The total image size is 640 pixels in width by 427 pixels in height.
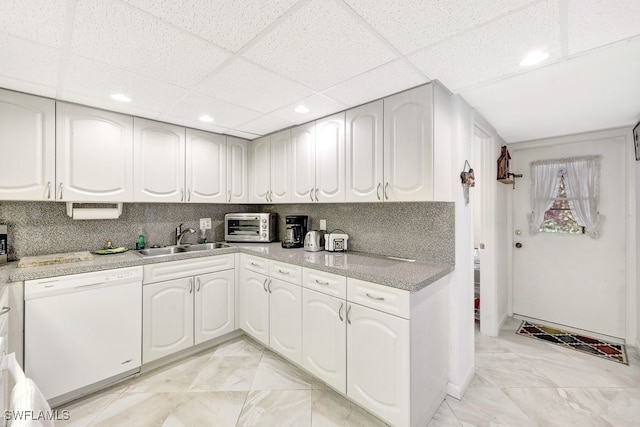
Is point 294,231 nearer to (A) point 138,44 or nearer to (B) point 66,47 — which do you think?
(A) point 138,44

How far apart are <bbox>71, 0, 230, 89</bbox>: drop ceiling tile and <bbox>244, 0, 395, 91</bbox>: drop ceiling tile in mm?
291

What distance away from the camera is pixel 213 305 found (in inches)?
101

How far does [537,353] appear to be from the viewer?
2.55 metres

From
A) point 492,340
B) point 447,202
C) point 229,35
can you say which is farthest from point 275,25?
point 492,340

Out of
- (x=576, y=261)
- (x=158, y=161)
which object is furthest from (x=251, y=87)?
(x=576, y=261)

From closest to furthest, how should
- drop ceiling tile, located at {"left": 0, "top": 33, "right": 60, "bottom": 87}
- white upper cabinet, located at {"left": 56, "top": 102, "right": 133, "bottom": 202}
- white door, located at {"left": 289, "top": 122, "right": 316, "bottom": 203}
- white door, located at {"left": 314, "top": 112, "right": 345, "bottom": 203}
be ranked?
drop ceiling tile, located at {"left": 0, "top": 33, "right": 60, "bottom": 87}
white upper cabinet, located at {"left": 56, "top": 102, "right": 133, "bottom": 202}
white door, located at {"left": 314, "top": 112, "right": 345, "bottom": 203}
white door, located at {"left": 289, "top": 122, "right": 316, "bottom": 203}

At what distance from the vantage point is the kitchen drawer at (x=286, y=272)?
2.14 m

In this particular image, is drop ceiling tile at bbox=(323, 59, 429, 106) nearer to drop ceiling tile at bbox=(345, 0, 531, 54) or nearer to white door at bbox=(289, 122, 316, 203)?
drop ceiling tile at bbox=(345, 0, 531, 54)

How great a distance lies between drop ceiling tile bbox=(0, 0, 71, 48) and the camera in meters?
1.11

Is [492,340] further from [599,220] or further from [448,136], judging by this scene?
[448,136]

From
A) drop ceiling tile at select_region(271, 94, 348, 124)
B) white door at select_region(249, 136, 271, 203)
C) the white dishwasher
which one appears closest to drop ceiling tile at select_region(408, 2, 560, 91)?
drop ceiling tile at select_region(271, 94, 348, 124)

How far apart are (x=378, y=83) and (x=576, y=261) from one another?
3.07m

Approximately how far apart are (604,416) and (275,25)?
9.90 feet

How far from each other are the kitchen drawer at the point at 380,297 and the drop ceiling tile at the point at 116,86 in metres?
1.80
